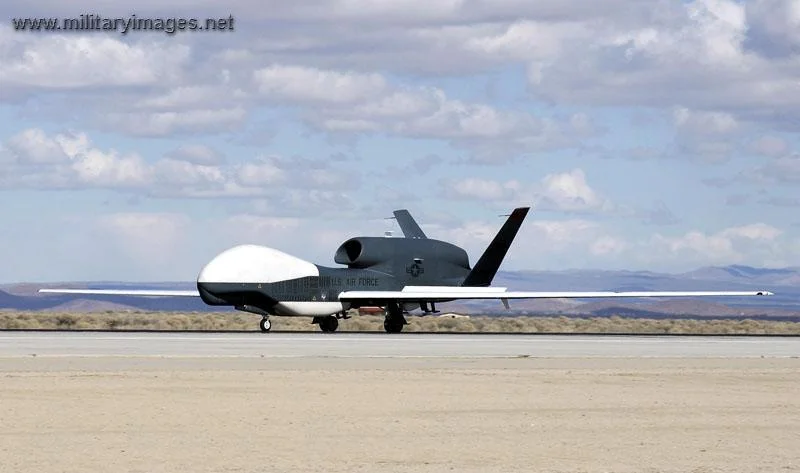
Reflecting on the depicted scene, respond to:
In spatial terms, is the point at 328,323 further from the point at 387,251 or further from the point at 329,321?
the point at 387,251

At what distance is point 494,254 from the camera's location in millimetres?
66938

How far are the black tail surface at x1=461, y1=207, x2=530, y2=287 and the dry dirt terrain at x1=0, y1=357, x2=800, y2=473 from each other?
3323 cm

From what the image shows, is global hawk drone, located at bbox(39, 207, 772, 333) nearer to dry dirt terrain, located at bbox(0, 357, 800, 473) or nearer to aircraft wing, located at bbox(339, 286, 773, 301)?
aircraft wing, located at bbox(339, 286, 773, 301)

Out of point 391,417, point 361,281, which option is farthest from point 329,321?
point 391,417

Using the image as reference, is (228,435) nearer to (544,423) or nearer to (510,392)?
(544,423)

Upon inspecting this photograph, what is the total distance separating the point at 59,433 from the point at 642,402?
9.95 meters

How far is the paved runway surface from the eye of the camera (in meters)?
38.2

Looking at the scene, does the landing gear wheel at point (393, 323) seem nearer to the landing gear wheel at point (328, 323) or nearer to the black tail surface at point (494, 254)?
the landing gear wheel at point (328, 323)

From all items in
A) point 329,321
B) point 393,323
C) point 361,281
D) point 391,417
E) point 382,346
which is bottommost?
point 391,417

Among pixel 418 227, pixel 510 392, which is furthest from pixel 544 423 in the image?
pixel 418 227

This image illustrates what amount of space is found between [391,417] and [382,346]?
22.3 m

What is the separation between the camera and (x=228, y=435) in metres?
18.6

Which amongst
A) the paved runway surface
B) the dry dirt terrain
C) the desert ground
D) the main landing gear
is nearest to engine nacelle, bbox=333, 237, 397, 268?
the main landing gear

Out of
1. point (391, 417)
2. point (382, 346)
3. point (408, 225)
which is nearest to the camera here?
point (391, 417)
